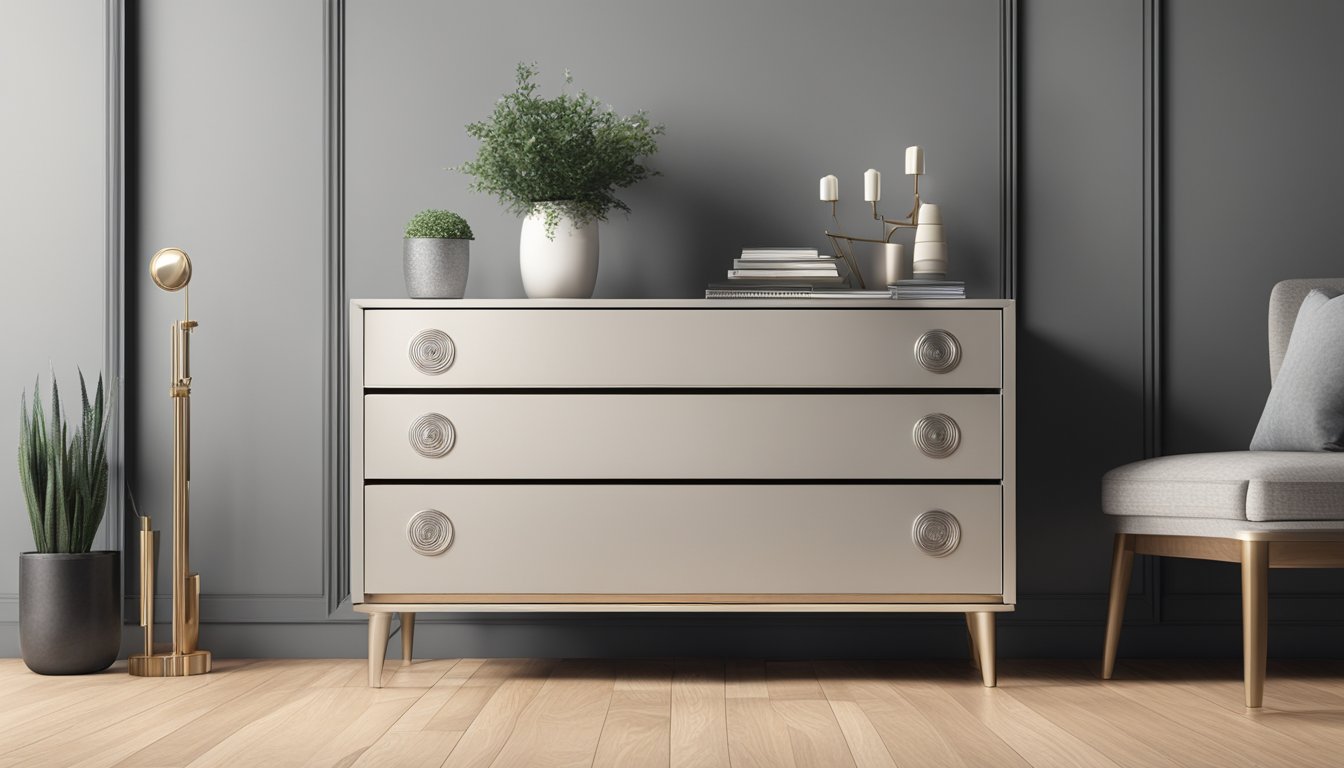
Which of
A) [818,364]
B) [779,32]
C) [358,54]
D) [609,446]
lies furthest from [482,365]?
[779,32]

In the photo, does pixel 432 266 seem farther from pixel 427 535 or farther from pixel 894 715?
pixel 894 715

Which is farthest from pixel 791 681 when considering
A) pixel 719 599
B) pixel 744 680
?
pixel 719 599

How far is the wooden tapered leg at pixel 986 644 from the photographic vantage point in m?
2.15

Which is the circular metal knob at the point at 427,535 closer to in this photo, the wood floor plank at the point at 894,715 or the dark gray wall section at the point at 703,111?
the dark gray wall section at the point at 703,111

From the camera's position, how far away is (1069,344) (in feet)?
8.30

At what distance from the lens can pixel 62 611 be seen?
227 centimetres

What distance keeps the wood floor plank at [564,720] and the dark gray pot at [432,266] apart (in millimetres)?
830

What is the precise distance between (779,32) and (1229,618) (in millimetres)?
1696

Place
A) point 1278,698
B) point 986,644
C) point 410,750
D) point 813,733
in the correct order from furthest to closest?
point 986,644 → point 1278,698 → point 813,733 → point 410,750

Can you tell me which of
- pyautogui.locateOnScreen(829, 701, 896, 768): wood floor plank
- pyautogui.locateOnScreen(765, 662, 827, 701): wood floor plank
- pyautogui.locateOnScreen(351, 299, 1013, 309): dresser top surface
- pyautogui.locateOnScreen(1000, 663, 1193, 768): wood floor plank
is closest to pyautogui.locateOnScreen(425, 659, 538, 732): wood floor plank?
pyautogui.locateOnScreen(765, 662, 827, 701): wood floor plank

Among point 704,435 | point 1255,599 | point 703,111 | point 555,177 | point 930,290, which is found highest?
point 703,111

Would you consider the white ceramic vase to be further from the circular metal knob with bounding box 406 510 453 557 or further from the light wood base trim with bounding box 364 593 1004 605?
the light wood base trim with bounding box 364 593 1004 605

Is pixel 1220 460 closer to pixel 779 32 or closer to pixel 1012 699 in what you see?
pixel 1012 699

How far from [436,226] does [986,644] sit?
4.56 ft
